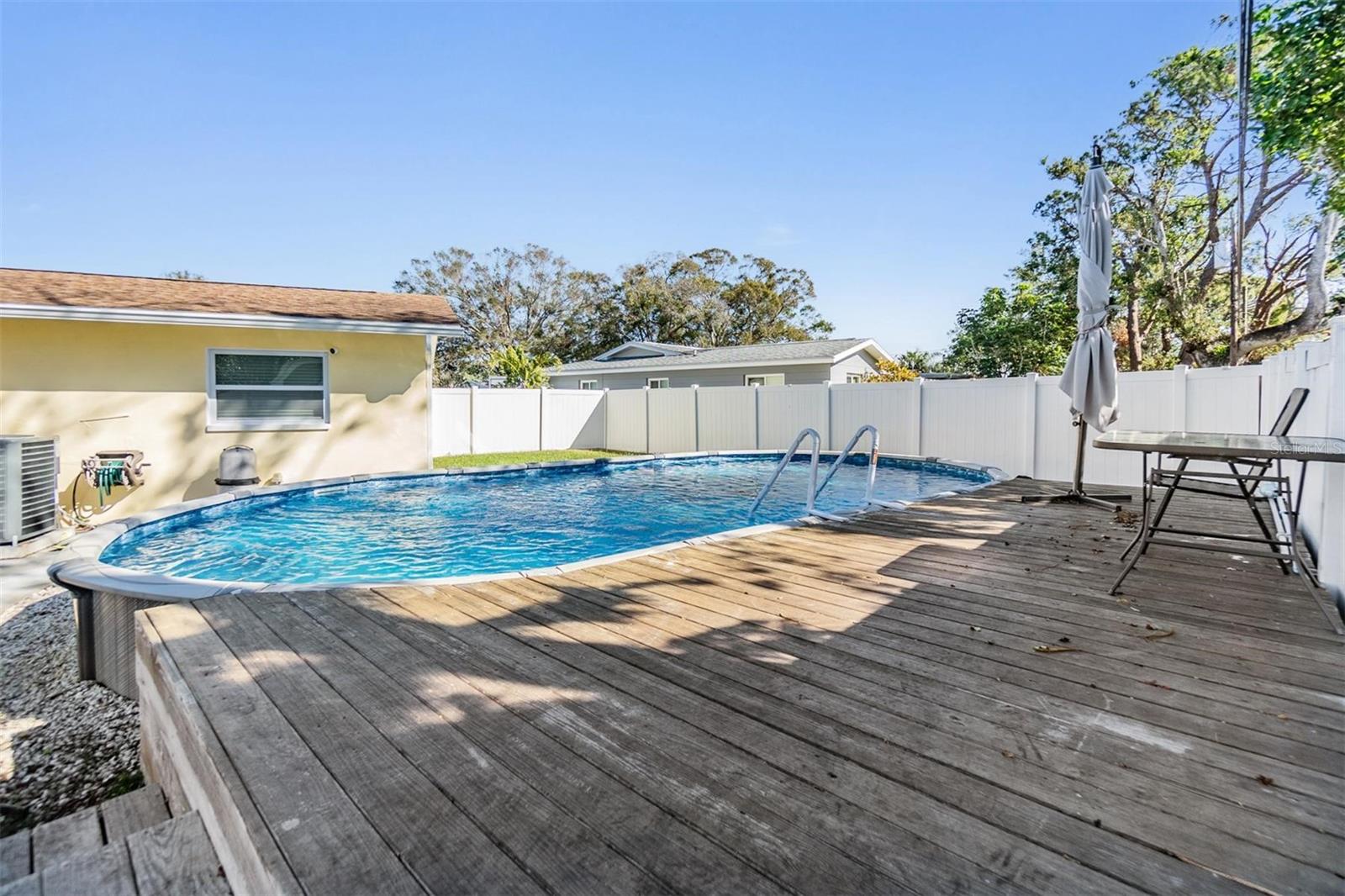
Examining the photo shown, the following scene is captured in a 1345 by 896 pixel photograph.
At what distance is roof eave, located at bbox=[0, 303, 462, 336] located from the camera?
718 cm

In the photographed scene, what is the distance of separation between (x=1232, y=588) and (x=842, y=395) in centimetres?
867

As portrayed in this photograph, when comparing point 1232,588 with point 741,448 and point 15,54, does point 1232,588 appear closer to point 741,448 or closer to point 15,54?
point 741,448

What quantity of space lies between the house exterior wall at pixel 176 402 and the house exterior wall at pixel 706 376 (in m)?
8.96

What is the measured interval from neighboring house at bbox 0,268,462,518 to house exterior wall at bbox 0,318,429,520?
0.05ft

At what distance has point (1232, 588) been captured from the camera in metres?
3.25

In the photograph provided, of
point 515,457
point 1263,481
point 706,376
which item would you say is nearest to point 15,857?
point 1263,481

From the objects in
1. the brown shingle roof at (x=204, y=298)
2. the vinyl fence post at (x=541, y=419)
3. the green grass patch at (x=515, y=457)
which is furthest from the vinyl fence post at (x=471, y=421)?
the brown shingle roof at (x=204, y=298)

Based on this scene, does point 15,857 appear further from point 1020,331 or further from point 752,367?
point 1020,331

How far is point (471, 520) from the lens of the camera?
736cm

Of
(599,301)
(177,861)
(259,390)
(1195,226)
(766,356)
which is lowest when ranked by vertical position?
(177,861)

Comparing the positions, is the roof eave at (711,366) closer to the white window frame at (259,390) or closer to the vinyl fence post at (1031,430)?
the vinyl fence post at (1031,430)

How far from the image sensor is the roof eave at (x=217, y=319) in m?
7.18

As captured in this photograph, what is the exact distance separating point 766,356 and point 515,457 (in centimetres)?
842

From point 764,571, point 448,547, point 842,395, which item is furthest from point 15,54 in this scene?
point 842,395
